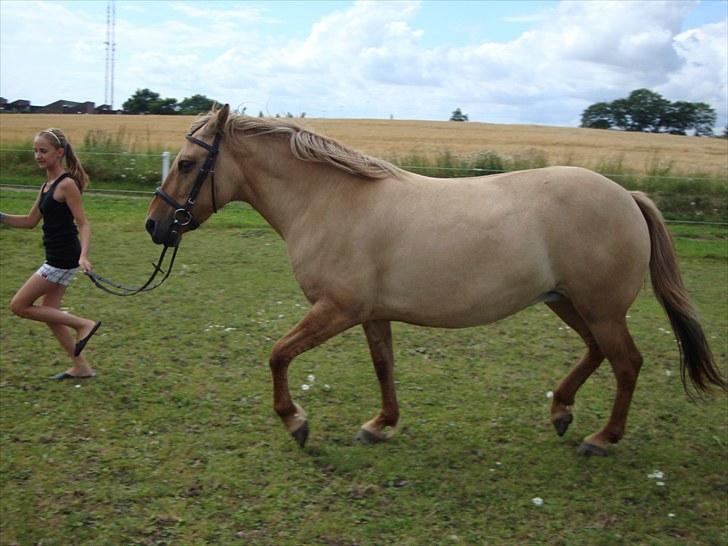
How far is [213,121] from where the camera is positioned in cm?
470

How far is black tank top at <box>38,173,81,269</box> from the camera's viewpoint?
18.0ft

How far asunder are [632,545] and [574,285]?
62.9 inches

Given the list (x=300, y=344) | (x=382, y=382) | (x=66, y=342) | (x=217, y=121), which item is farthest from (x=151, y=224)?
(x=382, y=382)

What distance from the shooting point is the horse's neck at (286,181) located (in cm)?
479

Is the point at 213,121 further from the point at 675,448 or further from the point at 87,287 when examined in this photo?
the point at 87,287

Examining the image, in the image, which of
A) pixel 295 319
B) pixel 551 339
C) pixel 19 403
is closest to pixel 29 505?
pixel 19 403

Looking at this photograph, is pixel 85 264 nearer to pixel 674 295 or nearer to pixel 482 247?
pixel 482 247

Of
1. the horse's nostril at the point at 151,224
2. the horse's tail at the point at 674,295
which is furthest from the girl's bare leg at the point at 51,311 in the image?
the horse's tail at the point at 674,295

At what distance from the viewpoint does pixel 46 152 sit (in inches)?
209

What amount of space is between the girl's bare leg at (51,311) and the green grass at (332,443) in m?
0.27

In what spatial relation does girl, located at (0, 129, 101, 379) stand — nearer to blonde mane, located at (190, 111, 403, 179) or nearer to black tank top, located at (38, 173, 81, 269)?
black tank top, located at (38, 173, 81, 269)

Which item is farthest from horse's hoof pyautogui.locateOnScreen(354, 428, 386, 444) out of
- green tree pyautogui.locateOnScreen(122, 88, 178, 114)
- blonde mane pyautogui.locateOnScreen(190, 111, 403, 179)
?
green tree pyautogui.locateOnScreen(122, 88, 178, 114)

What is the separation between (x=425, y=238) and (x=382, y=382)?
120 cm

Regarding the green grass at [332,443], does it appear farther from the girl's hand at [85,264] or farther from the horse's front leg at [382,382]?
the girl's hand at [85,264]
